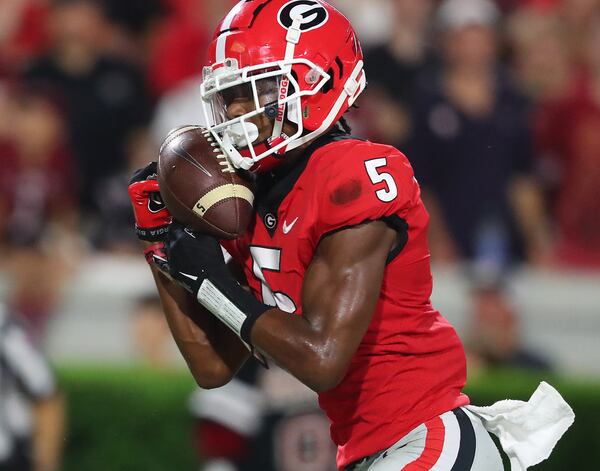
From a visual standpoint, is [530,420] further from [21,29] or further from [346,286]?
[21,29]

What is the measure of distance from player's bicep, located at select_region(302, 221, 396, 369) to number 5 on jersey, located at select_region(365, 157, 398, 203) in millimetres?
75

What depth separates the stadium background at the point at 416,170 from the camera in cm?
673

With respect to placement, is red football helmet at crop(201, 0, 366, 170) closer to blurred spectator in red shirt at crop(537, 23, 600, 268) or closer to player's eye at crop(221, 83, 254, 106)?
player's eye at crop(221, 83, 254, 106)

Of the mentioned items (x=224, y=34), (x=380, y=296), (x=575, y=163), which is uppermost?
(x=224, y=34)

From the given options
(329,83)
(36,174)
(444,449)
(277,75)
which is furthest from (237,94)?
(36,174)

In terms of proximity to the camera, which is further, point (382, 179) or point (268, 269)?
point (268, 269)

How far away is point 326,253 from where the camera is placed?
3336mm

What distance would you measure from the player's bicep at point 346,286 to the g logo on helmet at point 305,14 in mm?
649

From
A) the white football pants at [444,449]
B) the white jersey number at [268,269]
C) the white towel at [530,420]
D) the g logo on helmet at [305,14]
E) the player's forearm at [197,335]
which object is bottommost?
the white towel at [530,420]

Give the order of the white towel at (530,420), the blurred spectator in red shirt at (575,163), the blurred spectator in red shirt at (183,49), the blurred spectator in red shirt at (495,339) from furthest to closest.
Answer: the blurred spectator in red shirt at (183,49) → the blurred spectator in red shirt at (575,163) → the blurred spectator in red shirt at (495,339) → the white towel at (530,420)

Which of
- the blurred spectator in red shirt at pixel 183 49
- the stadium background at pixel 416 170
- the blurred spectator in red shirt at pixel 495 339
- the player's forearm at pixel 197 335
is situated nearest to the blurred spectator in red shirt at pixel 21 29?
the stadium background at pixel 416 170

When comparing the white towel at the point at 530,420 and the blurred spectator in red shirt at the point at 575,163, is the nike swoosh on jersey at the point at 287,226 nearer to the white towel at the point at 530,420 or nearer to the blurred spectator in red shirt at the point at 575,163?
the white towel at the point at 530,420

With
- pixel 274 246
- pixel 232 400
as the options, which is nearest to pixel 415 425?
pixel 274 246

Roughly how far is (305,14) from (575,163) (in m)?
4.55
